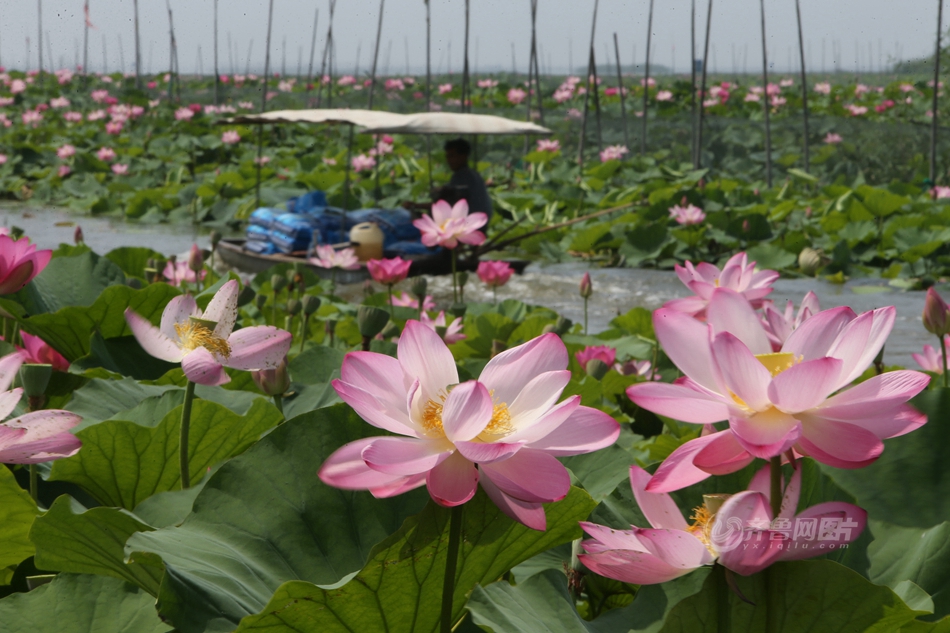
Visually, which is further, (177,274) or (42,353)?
(177,274)

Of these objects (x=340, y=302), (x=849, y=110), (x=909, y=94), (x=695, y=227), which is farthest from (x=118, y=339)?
(x=909, y=94)

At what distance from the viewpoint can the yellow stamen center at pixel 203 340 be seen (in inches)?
28.5

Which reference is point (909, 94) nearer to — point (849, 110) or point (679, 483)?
point (849, 110)

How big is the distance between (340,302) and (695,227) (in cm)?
381

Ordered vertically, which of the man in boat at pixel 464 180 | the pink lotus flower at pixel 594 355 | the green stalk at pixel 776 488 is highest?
the man in boat at pixel 464 180

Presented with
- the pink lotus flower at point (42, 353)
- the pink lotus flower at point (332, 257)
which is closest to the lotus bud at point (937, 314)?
the pink lotus flower at point (42, 353)

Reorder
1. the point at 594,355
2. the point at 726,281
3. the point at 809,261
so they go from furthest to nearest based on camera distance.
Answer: the point at 809,261 < the point at 594,355 < the point at 726,281

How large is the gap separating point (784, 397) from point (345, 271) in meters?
5.30

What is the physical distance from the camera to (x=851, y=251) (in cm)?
585

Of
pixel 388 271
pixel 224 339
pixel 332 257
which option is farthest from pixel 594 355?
pixel 332 257

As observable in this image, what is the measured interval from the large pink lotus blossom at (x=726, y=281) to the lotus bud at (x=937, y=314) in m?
0.20

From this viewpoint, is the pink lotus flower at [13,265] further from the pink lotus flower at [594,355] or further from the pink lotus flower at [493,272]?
the pink lotus flower at [493,272]

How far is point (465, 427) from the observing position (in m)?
0.45

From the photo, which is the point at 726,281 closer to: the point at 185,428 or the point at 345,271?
the point at 185,428
